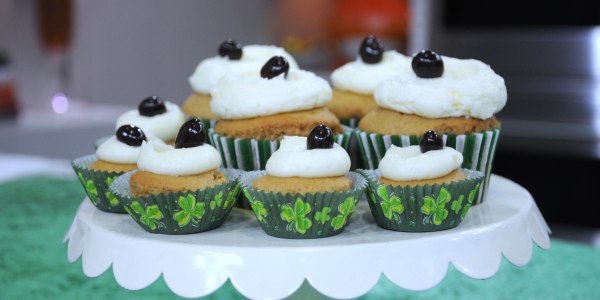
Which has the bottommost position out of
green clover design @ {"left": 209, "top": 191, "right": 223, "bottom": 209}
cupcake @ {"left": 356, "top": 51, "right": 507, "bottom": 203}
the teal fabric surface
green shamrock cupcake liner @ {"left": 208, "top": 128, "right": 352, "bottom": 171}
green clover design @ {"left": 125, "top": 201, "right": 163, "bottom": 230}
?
the teal fabric surface

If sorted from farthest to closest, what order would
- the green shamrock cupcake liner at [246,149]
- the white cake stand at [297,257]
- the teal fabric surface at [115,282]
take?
1. the teal fabric surface at [115,282]
2. the green shamrock cupcake liner at [246,149]
3. the white cake stand at [297,257]

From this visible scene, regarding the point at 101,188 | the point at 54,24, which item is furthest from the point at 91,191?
the point at 54,24

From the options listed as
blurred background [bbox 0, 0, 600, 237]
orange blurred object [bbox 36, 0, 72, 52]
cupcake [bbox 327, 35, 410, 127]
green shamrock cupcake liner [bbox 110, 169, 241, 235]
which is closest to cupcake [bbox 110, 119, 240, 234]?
green shamrock cupcake liner [bbox 110, 169, 241, 235]

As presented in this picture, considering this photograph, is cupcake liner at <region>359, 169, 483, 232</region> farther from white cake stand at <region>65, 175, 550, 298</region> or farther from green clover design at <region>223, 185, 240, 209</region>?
green clover design at <region>223, 185, 240, 209</region>

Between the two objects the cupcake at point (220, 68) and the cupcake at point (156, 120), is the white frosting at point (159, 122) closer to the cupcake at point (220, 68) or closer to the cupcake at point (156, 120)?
the cupcake at point (156, 120)

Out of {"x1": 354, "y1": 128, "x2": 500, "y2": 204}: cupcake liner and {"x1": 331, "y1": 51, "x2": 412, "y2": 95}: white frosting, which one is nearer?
{"x1": 354, "y1": 128, "x2": 500, "y2": 204}: cupcake liner

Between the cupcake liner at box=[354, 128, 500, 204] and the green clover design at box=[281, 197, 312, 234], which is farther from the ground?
the cupcake liner at box=[354, 128, 500, 204]

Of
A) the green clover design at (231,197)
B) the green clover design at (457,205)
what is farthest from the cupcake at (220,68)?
the green clover design at (457,205)
